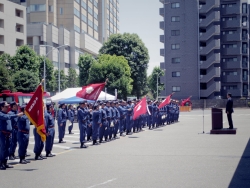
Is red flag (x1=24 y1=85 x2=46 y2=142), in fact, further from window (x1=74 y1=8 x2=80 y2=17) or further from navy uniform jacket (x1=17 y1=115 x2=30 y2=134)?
window (x1=74 y1=8 x2=80 y2=17)

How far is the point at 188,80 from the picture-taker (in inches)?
2857

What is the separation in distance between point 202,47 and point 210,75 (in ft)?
17.7

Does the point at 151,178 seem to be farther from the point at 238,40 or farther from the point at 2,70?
the point at 238,40

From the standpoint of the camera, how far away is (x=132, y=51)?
66938mm

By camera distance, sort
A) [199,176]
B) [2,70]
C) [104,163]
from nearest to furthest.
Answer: [199,176] → [104,163] → [2,70]

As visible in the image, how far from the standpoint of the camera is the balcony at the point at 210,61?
232 feet

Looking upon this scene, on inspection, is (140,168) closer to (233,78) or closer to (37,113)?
(37,113)

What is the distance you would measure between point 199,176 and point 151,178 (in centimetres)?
123

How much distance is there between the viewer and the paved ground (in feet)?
30.8

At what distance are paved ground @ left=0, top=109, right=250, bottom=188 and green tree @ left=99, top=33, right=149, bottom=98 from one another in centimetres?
5037

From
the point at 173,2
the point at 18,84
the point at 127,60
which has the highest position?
the point at 173,2

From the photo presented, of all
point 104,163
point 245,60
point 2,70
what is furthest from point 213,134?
point 245,60

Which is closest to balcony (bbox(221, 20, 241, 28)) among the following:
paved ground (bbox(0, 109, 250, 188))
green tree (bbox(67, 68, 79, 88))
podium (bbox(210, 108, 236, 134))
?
green tree (bbox(67, 68, 79, 88))

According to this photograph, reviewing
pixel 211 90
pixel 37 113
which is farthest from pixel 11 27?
pixel 37 113
